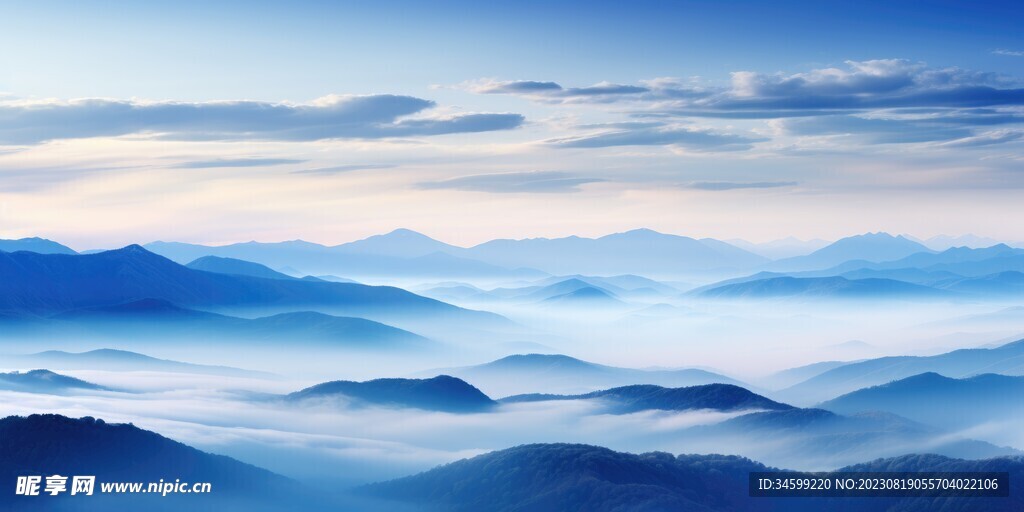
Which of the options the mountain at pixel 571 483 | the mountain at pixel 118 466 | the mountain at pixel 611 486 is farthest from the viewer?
the mountain at pixel 571 483

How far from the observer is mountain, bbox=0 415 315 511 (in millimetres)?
138750

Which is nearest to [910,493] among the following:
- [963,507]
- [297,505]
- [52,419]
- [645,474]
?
[963,507]

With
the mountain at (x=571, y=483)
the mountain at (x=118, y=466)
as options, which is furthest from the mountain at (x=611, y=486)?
the mountain at (x=118, y=466)

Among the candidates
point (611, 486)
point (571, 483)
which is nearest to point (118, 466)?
point (571, 483)

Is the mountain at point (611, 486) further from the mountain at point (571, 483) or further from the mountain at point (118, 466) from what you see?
the mountain at point (118, 466)

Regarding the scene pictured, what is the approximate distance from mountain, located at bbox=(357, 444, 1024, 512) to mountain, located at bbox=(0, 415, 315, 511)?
63.7 feet

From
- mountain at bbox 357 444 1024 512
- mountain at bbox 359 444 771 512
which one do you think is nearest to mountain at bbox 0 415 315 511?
mountain at bbox 357 444 1024 512

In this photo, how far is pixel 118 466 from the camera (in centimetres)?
14550

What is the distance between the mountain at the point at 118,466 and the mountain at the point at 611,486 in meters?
19.4

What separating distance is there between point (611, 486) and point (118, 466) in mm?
66139

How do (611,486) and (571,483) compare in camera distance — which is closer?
(611,486)

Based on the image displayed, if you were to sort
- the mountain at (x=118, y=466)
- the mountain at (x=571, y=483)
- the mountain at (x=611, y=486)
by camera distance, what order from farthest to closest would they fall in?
the mountain at (x=571, y=483) → the mountain at (x=611, y=486) → the mountain at (x=118, y=466)

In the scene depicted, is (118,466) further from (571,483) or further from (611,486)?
(611,486)

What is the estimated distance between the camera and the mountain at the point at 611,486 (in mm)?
141250
